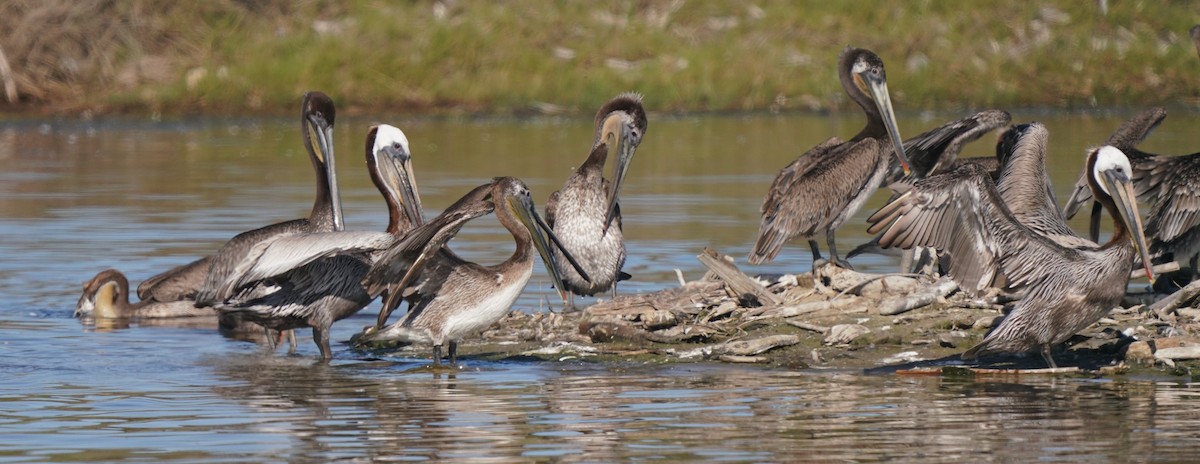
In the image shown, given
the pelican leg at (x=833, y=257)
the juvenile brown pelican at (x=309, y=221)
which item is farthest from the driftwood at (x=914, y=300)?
the juvenile brown pelican at (x=309, y=221)

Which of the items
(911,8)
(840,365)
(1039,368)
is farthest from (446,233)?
(911,8)

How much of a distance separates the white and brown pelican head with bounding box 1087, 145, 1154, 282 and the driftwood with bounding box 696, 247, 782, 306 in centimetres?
175

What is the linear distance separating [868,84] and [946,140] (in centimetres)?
81

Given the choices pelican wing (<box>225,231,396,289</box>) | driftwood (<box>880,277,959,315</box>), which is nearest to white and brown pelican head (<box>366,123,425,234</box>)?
pelican wing (<box>225,231,396,289</box>)

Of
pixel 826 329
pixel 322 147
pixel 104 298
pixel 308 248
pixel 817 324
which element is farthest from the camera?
pixel 104 298

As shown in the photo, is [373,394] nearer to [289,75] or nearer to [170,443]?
[170,443]

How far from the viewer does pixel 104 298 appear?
10.1 metres

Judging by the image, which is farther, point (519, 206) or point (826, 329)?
point (826, 329)

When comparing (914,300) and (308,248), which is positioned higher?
(308,248)

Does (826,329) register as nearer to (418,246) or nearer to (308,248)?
(418,246)

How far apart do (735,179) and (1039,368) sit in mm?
9524

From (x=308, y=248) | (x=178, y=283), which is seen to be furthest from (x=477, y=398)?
(x=178, y=283)

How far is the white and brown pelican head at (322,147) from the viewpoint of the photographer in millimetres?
9406

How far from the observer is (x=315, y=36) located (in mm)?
25938
